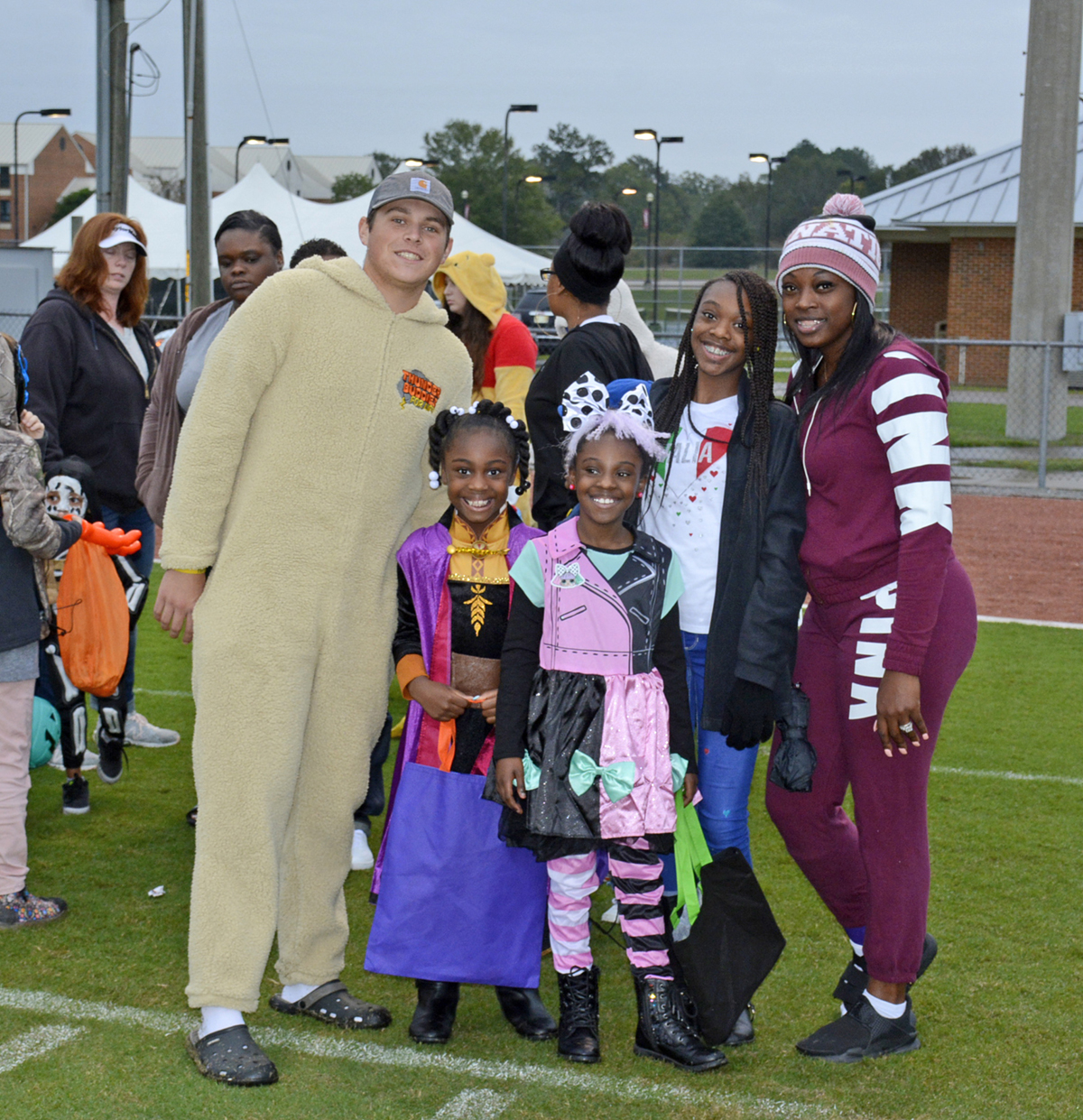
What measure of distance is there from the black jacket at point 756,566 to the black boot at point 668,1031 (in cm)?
73

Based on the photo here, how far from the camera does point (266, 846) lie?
11.4 ft

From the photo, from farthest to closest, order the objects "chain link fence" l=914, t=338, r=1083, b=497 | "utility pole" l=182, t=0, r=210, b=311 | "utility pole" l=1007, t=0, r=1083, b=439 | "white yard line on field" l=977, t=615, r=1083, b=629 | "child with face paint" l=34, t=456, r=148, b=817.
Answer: "utility pole" l=1007, t=0, r=1083, b=439, "utility pole" l=182, t=0, r=210, b=311, "chain link fence" l=914, t=338, r=1083, b=497, "white yard line on field" l=977, t=615, r=1083, b=629, "child with face paint" l=34, t=456, r=148, b=817

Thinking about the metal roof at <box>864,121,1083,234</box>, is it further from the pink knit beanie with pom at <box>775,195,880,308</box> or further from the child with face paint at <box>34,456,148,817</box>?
the pink knit beanie with pom at <box>775,195,880,308</box>

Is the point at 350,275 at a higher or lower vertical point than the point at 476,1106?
higher

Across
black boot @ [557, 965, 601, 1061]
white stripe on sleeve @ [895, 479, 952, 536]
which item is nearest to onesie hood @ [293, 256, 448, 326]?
white stripe on sleeve @ [895, 479, 952, 536]

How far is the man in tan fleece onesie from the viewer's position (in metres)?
3.39

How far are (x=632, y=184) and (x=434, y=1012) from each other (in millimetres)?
118686

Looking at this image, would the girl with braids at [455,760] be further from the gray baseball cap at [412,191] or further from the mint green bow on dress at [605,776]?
the gray baseball cap at [412,191]

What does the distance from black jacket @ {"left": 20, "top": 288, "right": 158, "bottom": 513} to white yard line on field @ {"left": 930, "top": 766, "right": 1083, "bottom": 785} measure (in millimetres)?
3924

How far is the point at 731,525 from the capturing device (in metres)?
3.51

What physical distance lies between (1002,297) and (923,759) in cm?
2972

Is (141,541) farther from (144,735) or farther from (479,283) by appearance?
(479,283)

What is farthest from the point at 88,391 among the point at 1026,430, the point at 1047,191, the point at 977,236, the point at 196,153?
the point at 977,236

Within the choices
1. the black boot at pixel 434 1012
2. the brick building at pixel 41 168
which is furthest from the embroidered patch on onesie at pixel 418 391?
the brick building at pixel 41 168
